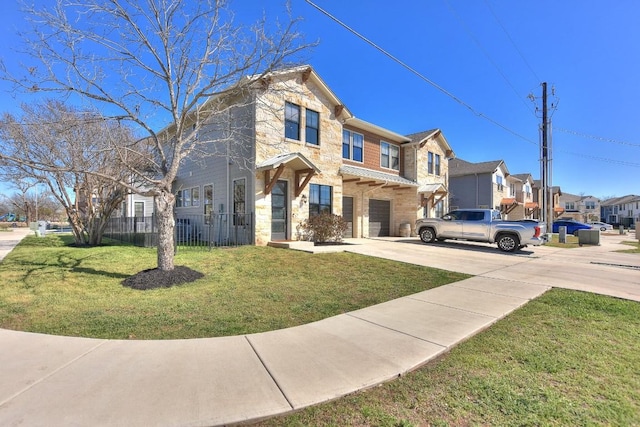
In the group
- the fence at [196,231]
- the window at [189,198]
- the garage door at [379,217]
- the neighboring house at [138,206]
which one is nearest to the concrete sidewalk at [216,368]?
the fence at [196,231]

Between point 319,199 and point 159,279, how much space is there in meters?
9.24

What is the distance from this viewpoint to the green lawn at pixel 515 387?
8.59 ft

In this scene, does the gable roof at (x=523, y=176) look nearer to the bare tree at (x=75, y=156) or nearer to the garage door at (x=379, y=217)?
the garage door at (x=379, y=217)

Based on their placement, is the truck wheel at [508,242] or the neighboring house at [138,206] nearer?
the truck wheel at [508,242]

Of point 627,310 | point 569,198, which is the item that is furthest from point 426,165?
point 569,198

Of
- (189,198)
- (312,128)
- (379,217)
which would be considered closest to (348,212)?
(379,217)

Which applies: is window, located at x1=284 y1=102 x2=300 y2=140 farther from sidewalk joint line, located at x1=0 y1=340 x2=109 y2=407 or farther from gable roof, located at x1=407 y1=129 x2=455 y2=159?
sidewalk joint line, located at x1=0 y1=340 x2=109 y2=407

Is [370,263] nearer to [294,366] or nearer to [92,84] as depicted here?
[294,366]

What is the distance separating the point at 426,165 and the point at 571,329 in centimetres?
1901

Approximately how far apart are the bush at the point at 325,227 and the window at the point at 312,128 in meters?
3.73

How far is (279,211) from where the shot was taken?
13.9 metres

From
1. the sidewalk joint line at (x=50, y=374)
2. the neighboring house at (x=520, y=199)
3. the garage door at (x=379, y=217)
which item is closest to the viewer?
the sidewalk joint line at (x=50, y=374)

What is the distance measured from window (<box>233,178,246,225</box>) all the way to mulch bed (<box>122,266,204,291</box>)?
618 cm

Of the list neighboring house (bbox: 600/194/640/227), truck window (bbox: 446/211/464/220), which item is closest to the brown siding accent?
truck window (bbox: 446/211/464/220)
